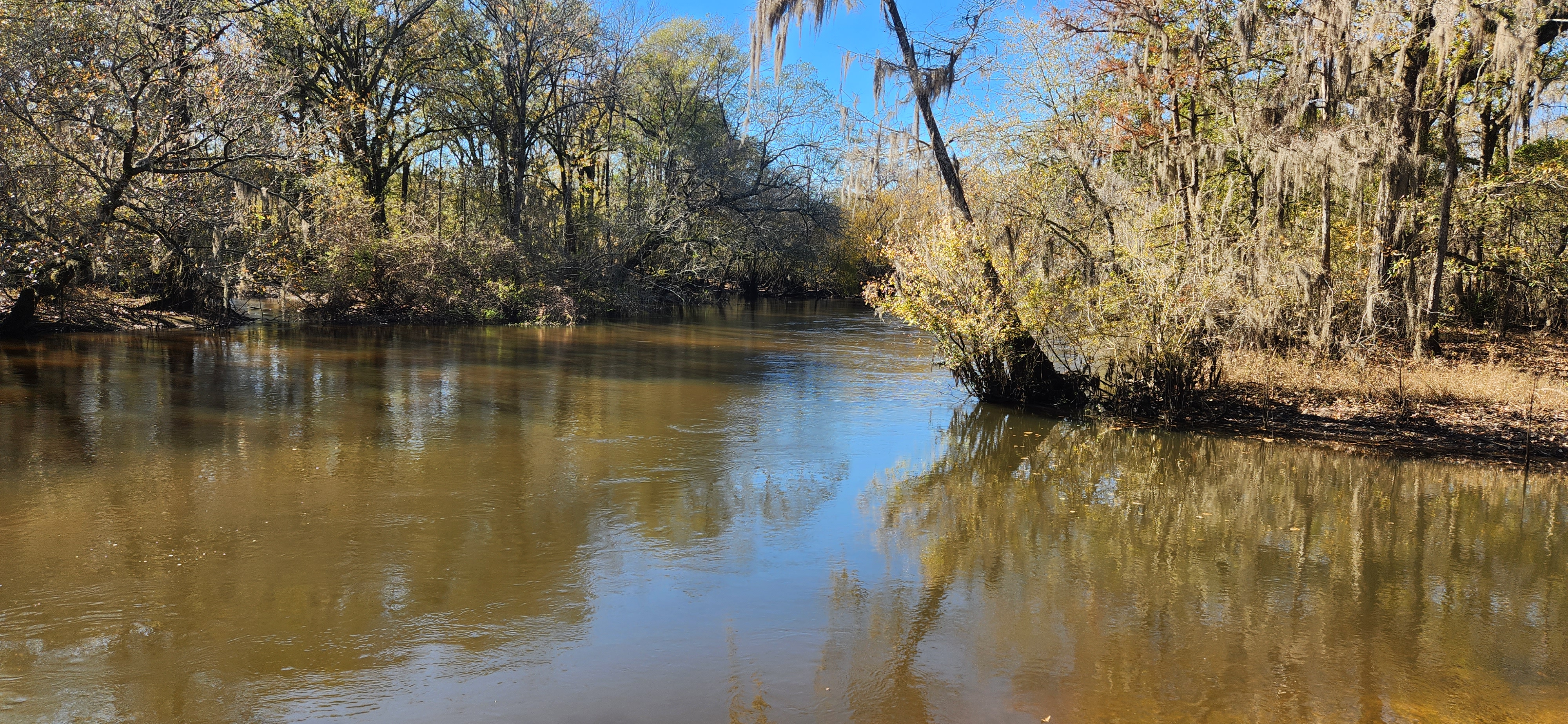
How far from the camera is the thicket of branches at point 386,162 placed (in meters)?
15.8

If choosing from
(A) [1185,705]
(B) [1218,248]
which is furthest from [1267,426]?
(A) [1185,705]

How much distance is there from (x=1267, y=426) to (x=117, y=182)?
18903 millimetres

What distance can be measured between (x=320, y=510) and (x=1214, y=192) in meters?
13.7

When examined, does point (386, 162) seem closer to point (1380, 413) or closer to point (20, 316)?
point (20, 316)

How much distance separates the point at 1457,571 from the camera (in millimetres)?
7059

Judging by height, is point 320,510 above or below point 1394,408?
below

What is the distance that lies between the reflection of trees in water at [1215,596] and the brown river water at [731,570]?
0.11 feet

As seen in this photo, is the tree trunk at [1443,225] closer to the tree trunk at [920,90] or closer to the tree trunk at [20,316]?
the tree trunk at [920,90]

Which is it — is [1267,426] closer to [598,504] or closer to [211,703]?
[598,504]

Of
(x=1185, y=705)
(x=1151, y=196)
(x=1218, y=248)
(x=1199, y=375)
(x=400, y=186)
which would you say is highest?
(x=400, y=186)

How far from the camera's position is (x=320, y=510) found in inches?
293

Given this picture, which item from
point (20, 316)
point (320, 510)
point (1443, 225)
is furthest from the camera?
point (20, 316)

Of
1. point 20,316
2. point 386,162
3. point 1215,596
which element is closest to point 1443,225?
point 1215,596

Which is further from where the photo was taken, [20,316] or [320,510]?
[20,316]
